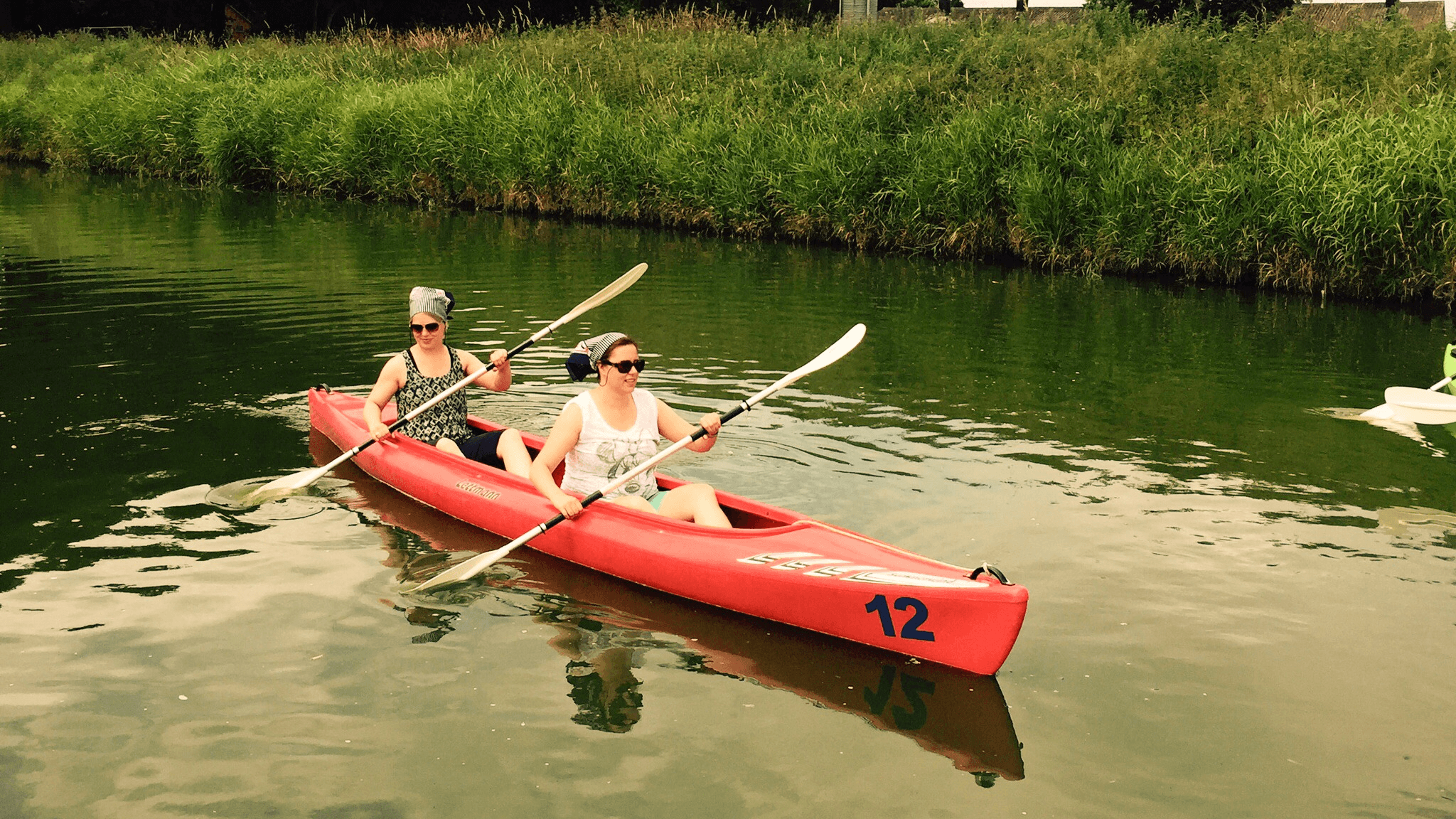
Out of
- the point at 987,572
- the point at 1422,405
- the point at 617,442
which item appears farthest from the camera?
the point at 1422,405

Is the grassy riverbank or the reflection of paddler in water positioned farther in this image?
the grassy riverbank

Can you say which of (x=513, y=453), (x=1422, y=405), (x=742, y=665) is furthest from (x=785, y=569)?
(x=1422, y=405)

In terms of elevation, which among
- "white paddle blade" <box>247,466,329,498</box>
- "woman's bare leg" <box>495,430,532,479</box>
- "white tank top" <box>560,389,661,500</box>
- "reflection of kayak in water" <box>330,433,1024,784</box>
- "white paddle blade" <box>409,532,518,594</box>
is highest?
"white tank top" <box>560,389,661,500</box>

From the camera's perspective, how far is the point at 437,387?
7.59 meters

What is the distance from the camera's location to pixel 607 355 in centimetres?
593

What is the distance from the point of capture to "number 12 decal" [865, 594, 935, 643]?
502 cm

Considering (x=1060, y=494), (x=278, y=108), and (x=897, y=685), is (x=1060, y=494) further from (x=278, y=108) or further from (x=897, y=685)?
(x=278, y=108)

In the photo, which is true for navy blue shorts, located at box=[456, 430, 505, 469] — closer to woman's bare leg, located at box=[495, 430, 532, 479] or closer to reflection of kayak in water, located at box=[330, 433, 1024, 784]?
woman's bare leg, located at box=[495, 430, 532, 479]

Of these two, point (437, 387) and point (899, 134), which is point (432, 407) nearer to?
point (437, 387)

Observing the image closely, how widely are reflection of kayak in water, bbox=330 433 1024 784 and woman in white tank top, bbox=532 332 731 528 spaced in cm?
38

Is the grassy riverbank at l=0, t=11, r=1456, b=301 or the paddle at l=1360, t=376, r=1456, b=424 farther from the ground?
the grassy riverbank at l=0, t=11, r=1456, b=301

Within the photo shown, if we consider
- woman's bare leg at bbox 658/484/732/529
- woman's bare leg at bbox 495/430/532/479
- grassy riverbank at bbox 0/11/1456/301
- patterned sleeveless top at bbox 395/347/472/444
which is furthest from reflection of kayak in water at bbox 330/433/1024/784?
grassy riverbank at bbox 0/11/1456/301

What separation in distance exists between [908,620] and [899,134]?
42.5 ft

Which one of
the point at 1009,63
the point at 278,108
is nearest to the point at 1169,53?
the point at 1009,63
